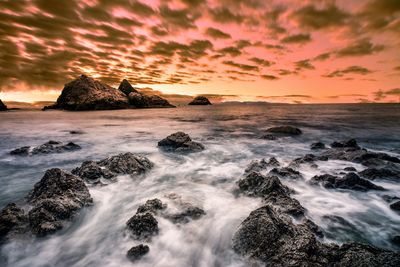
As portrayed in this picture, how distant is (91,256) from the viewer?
4609mm

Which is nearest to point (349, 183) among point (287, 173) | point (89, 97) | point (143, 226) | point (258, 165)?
point (287, 173)

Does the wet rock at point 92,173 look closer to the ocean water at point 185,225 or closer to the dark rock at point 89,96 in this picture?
the ocean water at point 185,225

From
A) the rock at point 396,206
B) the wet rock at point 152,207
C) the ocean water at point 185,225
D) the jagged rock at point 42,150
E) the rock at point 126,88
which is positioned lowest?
the jagged rock at point 42,150

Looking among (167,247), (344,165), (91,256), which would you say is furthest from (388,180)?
(91,256)

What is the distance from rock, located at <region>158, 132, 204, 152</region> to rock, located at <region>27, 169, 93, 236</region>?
7.34 metres

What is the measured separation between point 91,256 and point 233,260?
260 cm

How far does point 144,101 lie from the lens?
121m

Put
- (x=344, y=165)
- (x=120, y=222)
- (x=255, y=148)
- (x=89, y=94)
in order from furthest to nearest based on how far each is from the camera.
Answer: (x=89, y=94)
(x=255, y=148)
(x=344, y=165)
(x=120, y=222)

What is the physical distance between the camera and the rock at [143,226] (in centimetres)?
504

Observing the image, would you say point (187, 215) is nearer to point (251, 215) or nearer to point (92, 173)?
point (251, 215)

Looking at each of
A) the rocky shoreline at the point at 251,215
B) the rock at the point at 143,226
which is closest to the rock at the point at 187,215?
the rocky shoreline at the point at 251,215

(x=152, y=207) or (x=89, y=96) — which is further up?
(x=152, y=207)

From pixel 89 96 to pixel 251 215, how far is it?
107651 millimetres

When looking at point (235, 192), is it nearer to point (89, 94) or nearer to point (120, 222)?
point (120, 222)
